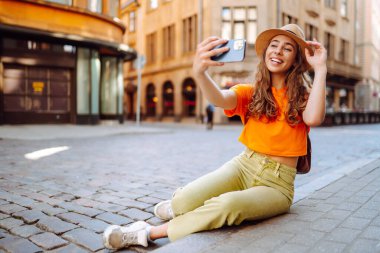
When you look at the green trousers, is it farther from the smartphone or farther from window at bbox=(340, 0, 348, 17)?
window at bbox=(340, 0, 348, 17)

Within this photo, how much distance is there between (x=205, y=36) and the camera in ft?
87.7

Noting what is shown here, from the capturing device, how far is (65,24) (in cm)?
1580

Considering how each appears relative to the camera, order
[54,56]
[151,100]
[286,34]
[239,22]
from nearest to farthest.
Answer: [286,34], [54,56], [239,22], [151,100]

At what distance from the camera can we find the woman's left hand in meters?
2.66

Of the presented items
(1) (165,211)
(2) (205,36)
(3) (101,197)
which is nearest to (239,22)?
(2) (205,36)

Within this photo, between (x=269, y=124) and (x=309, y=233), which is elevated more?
(x=269, y=124)

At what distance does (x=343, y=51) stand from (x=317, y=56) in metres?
36.8

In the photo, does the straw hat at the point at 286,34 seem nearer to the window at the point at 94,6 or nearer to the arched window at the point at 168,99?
the window at the point at 94,6

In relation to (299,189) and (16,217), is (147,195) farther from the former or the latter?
(299,189)

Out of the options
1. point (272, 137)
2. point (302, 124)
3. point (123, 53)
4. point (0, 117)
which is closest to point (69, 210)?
point (272, 137)

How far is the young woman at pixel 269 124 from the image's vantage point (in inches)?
103

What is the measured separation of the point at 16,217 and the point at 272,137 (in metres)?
2.10

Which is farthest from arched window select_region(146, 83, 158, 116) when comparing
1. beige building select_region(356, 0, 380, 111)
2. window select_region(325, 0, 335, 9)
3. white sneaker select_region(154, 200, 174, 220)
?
white sneaker select_region(154, 200, 174, 220)

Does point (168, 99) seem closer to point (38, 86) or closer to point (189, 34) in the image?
point (189, 34)
